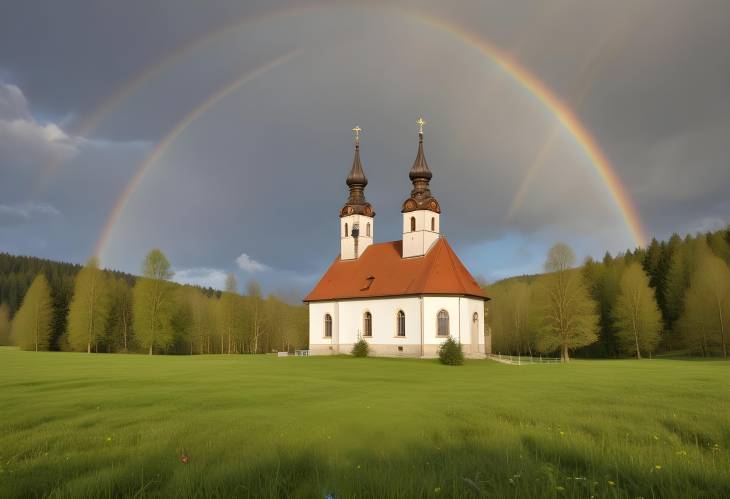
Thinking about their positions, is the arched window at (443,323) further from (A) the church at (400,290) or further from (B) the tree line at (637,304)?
(B) the tree line at (637,304)

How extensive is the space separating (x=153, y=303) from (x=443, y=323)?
39.6m

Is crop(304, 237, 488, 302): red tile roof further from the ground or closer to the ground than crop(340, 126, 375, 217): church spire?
closer to the ground

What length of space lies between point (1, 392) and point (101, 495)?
16.1m

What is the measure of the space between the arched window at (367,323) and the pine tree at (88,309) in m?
→ 40.9

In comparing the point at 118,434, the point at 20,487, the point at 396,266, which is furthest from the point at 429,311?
the point at 20,487

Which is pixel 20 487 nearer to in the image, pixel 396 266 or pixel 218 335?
pixel 396 266

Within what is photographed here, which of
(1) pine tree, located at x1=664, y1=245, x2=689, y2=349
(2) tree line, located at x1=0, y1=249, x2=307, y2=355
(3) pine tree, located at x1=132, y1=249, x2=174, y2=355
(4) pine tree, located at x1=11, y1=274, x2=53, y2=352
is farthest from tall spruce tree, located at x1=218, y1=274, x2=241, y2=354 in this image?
(1) pine tree, located at x1=664, y1=245, x2=689, y2=349

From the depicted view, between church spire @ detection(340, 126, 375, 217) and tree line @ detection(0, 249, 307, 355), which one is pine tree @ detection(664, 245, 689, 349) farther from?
tree line @ detection(0, 249, 307, 355)

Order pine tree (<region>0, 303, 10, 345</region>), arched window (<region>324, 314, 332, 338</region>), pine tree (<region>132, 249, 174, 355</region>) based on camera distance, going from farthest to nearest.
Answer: pine tree (<region>0, 303, 10, 345</region>), pine tree (<region>132, 249, 174, 355</region>), arched window (<region>324, 314, 332, 338</region>)

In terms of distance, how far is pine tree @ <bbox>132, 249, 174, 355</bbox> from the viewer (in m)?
71.5

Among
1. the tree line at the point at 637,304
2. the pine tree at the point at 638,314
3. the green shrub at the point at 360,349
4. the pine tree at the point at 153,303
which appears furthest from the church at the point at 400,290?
the pine tree at the point at 153,303

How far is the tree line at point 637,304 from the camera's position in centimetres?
6138

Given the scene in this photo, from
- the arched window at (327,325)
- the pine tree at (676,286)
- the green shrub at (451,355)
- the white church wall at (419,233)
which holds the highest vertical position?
the white church wall at (419,233)

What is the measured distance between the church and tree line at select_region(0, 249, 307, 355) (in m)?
24.3
